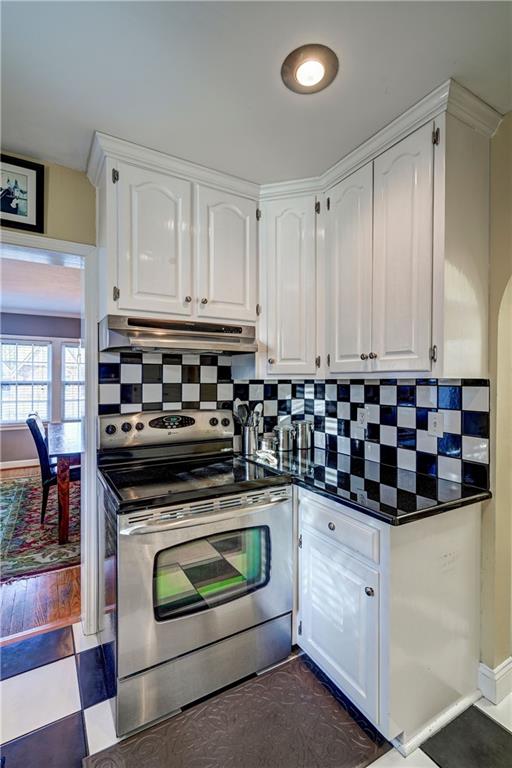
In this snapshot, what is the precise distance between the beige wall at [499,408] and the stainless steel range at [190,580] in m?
0.83

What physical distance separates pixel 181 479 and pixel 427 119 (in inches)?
69.7

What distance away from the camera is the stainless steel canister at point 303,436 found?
7.45ft

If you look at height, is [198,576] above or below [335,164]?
below

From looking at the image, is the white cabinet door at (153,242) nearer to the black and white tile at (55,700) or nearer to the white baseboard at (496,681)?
the black and white tile at (55,700)

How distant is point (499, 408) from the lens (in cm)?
146

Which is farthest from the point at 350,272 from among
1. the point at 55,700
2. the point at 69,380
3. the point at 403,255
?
the point at 69,380

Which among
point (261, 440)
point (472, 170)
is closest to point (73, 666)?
point (261, 440)

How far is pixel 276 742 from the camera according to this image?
1.30 metres

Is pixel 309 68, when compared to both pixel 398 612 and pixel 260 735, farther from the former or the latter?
pixel 260 735

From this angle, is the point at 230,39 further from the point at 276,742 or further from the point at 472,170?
the point at 276,742

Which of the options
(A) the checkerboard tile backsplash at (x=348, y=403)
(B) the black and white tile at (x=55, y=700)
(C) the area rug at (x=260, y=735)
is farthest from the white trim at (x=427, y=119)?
(B) the black and white tile at (x=55, y=700)

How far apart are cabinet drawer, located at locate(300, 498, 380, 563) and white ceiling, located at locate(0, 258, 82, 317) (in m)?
2.66

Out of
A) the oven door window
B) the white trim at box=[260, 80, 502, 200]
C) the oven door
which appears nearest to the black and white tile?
the oven door

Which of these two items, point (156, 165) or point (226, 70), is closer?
point (226, 70)
